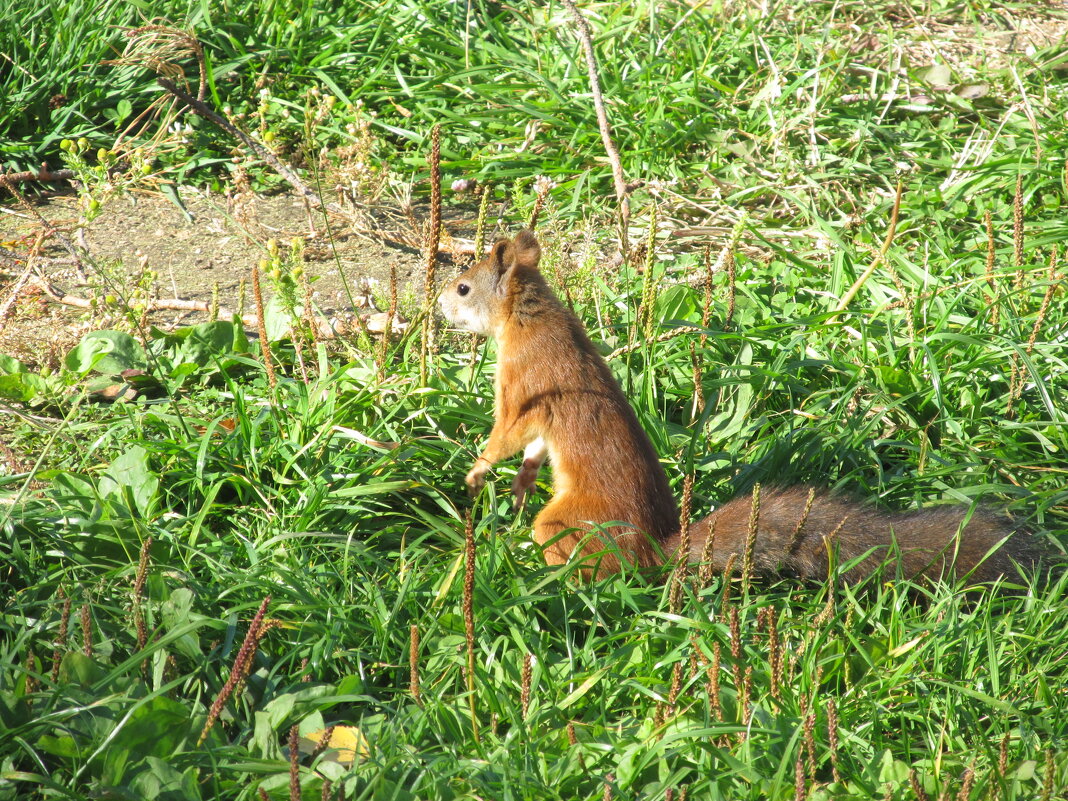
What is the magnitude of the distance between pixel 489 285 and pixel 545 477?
2.21ft

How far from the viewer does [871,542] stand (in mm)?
2742

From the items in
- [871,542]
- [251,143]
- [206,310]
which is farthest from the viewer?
[206,310]

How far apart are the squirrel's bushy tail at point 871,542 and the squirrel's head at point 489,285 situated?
3.68ft

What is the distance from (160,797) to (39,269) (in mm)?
2865

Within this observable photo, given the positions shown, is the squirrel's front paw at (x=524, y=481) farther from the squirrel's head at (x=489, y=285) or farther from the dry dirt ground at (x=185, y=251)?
the dry dirt ground at (x=185, y=251)

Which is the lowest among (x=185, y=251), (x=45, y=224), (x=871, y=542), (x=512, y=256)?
(x=871, y=542)

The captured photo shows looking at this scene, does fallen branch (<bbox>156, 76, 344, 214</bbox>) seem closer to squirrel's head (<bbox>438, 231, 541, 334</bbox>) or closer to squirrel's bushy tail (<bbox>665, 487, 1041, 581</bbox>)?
squirrel's head (<bbox>438, 231, 541, 334</bbox>)

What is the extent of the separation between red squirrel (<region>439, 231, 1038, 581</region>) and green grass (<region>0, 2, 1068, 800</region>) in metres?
0.11

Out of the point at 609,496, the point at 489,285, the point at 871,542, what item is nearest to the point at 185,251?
the point at 489,285

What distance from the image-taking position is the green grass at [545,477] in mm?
2193

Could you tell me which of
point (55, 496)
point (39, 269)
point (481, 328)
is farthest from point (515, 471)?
point (39, 269)

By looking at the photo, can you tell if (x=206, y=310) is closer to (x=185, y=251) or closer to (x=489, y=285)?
(x=185, y=251)

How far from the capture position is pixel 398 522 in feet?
10.4

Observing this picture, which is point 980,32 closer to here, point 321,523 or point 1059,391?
point 1059,391
